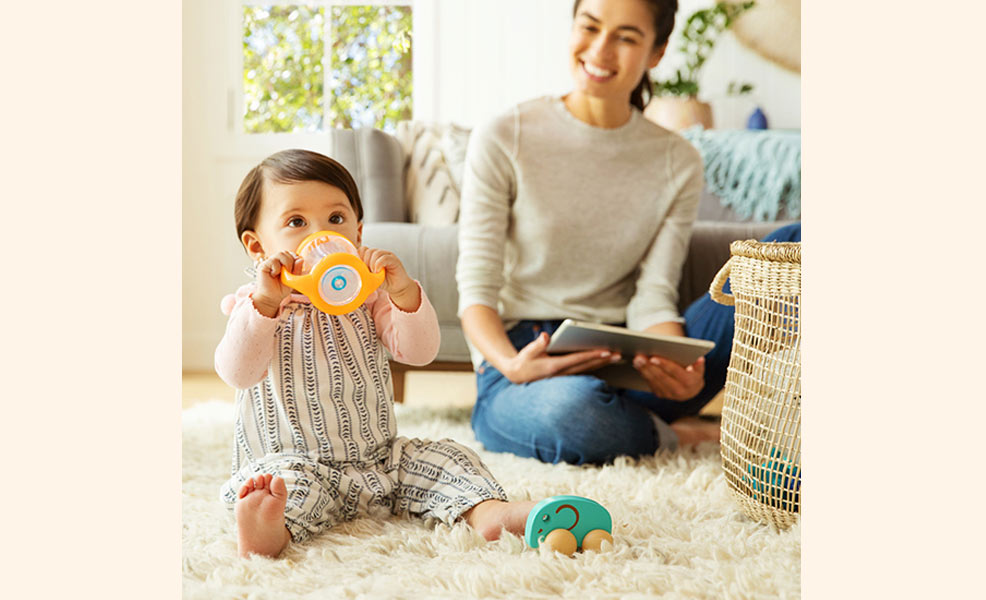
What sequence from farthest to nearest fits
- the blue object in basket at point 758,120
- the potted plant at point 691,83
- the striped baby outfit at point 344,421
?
the blue object in basket at point 758,120 < the potted plant at point 691,83 < the striped baby outfit at point 344,421

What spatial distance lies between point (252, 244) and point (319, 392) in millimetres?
151

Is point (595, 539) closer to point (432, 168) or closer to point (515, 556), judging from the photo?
point (515, 556)

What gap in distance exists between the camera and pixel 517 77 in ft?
6.36

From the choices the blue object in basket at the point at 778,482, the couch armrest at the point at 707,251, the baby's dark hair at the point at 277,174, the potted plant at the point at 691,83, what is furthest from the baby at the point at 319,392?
the potted plant at the point at 691,83

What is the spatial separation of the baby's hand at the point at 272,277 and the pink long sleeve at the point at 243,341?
0.01 metres

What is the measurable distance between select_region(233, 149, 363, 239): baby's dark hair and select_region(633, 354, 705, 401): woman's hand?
50 cm

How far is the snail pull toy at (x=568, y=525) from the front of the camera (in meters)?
0.69

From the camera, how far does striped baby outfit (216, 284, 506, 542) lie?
0.77 m

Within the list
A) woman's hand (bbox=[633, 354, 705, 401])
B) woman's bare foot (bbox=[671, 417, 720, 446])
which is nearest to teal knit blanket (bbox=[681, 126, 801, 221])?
woman's bare foot (bbox=[671, 417, 720, 446])

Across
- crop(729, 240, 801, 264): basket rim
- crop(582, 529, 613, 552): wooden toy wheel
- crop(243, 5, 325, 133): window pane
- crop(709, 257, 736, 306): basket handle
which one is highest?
crop(243, 5, 325, 133): window pane

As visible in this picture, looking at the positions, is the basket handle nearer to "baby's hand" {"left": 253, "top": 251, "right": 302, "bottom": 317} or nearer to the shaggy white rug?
the shaggy white rug

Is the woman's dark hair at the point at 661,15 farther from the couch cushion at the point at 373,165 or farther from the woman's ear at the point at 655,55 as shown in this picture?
the couch cushion at the point at 373,165
